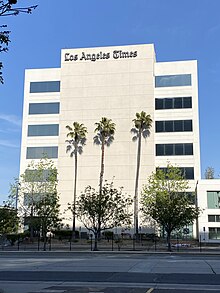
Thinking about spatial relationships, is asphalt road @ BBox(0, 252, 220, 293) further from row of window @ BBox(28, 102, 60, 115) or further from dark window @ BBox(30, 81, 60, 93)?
dark window @ BBox(30, 81, 60, 93)

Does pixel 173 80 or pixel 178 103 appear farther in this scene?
pixel 173 80

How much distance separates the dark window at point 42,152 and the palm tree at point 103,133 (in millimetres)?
7210

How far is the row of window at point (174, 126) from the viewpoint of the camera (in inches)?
2436

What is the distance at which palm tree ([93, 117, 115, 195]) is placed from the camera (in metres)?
61.7

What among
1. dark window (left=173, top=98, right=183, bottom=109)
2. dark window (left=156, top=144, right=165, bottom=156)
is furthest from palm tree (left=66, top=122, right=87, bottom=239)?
dark window (left=173, top=98, right=183, bottom=109)

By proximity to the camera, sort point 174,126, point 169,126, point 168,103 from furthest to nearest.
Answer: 1. point 168,103
2. point 169,126
3. point 174,126

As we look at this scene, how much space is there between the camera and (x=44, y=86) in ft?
225

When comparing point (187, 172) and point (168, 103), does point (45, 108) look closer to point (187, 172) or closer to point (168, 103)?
point (168, 103)

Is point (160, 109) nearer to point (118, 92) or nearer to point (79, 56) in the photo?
point (118, 92)

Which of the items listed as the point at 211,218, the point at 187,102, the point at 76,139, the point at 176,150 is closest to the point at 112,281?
the point at 211,218

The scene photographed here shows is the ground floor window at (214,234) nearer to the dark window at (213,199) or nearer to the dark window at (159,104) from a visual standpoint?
the dark window at (213,199)

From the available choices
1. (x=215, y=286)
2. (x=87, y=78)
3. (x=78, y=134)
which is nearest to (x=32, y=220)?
(x=78, y=134)

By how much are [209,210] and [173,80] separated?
22.6m

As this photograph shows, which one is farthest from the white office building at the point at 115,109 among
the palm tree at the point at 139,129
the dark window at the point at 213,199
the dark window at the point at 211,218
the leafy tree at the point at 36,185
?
the dark window at the point at 211,218
